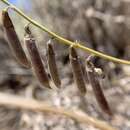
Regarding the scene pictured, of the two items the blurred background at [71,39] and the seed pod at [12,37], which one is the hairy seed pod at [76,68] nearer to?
the seed pod at [12,37]

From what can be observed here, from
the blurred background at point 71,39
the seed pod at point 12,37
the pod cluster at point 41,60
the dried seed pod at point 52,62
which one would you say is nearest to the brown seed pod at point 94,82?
the pod cluster at point 41,60

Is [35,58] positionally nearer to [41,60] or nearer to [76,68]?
[41,60]

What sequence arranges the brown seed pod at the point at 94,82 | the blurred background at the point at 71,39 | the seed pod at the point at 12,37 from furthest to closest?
the blurred background at the point at 71,39 < the brown seed pod at the point at 94,82 < the seed pod at the point at 12,37

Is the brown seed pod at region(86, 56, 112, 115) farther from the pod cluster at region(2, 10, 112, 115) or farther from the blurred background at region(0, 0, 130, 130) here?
the blurred background at region(0, 0, 130, 130)

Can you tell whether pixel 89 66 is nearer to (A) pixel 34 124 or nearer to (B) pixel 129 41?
(A) pixel 34 124

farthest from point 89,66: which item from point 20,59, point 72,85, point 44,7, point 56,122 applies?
point 44,7

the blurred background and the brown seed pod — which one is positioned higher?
the brown seed pod

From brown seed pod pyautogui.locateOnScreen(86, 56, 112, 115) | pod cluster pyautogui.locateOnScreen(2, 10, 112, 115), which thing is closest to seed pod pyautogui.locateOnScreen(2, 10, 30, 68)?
pod cluster pyautogui.locateOnScreen(2, 10, 112, 115)

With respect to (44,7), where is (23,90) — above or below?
below
